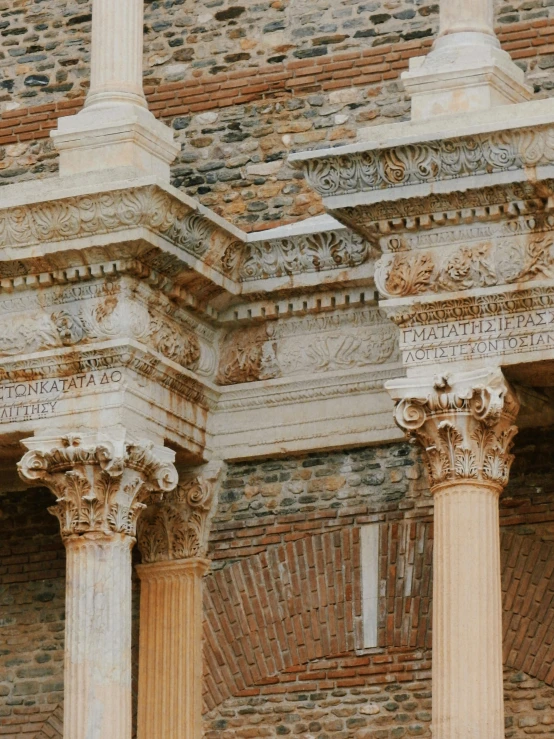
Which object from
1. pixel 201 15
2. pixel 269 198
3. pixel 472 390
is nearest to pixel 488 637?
pixel 472 390

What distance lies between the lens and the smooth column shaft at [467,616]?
16016mm

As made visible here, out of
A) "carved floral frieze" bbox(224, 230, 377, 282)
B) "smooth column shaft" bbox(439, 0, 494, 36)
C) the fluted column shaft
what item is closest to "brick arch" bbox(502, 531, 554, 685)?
"carved floral frieze" bbox(224, 230, 377, 282)

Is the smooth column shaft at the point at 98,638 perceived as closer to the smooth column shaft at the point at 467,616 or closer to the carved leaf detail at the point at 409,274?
the smooth column shaft at the point at 467,616

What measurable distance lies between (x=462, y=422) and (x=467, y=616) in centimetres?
116

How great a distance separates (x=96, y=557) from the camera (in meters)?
17.3

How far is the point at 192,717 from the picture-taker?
59.4 ft

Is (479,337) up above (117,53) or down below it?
below

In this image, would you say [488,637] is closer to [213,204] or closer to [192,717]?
[192,717]

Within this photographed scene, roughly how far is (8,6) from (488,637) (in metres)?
6.98

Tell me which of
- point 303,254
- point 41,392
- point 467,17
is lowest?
point 41,392

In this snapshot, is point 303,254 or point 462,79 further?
point 303,254

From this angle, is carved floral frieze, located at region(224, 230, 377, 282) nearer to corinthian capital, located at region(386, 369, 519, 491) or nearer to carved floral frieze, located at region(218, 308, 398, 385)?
carved floral frieze, located at region(218, 308, 398, 385)

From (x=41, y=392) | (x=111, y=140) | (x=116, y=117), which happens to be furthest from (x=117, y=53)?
(x=41, y=392)

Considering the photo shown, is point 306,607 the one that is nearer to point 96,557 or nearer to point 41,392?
point 96,557
